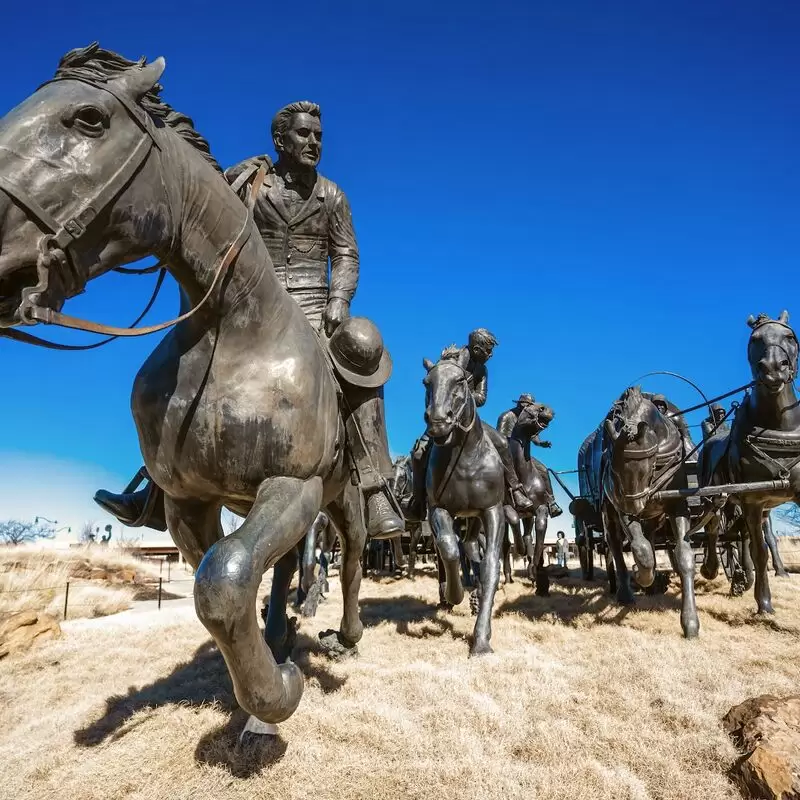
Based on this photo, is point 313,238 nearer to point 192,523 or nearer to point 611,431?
point 192,523

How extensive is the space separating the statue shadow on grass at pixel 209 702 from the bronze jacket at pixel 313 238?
274 cm

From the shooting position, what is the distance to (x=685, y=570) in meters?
6.58

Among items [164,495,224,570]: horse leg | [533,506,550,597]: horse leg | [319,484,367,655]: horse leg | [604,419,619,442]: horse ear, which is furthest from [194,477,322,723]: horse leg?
[533,506,550,597]: horse leg

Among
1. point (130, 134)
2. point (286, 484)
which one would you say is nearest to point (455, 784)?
point (286, 484)

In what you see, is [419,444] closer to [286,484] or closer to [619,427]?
[619,427]

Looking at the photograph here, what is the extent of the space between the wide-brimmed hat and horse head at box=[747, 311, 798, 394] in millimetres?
4764

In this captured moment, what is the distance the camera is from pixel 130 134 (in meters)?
2.27

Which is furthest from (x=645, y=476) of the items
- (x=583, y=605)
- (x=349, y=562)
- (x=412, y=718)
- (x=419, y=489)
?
(x=412, y=718)

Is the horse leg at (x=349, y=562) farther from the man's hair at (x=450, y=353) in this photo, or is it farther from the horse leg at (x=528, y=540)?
the horse leg at (x=528, y=540)

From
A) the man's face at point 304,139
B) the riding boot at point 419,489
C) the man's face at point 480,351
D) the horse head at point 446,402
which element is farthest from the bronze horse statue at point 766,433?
the man's face at point 304,139

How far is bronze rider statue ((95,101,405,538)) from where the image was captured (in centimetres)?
373

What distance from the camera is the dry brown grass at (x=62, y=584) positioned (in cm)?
908

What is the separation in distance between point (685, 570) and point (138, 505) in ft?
18.6

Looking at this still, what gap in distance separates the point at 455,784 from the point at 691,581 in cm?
451
